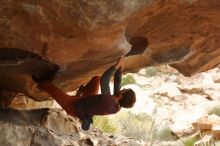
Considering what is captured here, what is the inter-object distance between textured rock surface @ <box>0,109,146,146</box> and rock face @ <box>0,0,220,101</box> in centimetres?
61

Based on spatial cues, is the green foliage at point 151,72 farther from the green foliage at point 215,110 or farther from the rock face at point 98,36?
the rock face at point 98,36

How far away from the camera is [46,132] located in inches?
289

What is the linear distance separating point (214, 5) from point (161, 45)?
1638mm

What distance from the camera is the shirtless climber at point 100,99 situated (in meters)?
6.98

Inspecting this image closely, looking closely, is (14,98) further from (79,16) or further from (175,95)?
(175,95)

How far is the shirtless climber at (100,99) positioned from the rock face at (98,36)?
24 centimetres

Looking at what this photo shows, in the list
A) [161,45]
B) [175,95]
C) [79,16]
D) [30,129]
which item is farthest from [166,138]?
[79,16]

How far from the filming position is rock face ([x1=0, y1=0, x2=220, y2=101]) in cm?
536

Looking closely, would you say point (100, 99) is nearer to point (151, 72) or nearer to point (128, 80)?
point (128, 80)

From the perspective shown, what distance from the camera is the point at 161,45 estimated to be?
812 centimetres

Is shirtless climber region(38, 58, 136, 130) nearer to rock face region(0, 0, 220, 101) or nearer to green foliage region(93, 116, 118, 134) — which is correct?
rock face region(0, 0, 220, 101)

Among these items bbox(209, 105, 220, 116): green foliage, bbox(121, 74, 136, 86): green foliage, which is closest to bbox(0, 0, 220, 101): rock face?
bbox(209, 105, 220, 116): green foliage

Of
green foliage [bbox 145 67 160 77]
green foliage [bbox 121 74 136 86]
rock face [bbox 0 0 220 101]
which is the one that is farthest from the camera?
green foliage [bbox 145 67 160 77]

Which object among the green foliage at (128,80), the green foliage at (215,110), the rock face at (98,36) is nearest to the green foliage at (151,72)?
the green foliage at (128,80)
